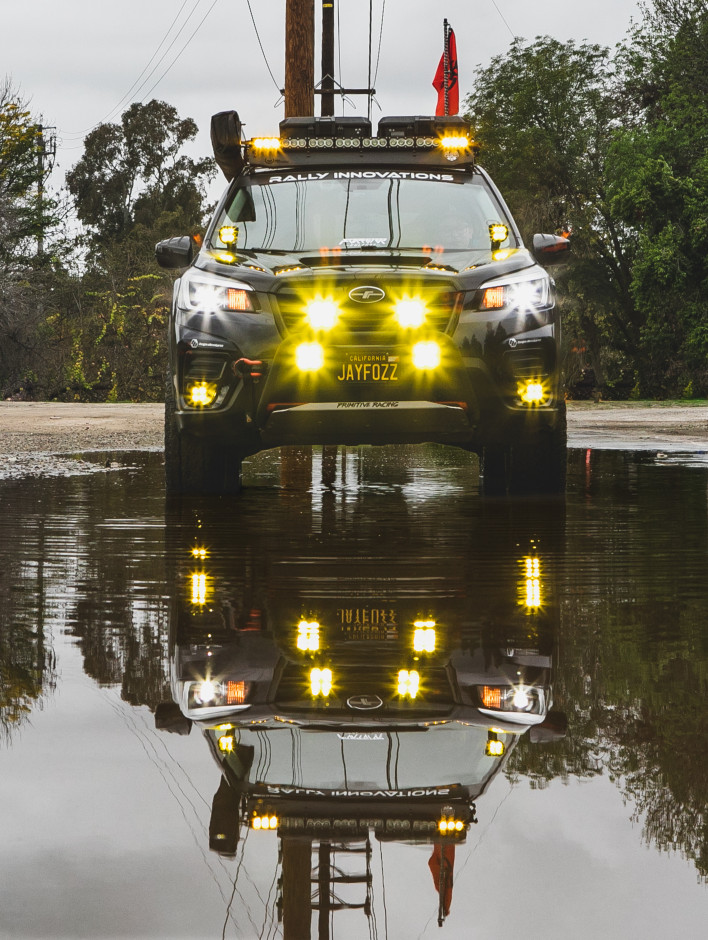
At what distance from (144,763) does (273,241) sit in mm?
5160

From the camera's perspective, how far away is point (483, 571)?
577 centimetres

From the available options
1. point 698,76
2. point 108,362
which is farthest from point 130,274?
point 698,76

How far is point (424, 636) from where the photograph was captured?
4422mm

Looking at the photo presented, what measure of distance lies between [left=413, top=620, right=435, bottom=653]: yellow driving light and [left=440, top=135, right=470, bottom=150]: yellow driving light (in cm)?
469

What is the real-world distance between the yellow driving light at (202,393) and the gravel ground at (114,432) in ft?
10.7

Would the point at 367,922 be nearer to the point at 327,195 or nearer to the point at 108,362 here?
the point at 327,195

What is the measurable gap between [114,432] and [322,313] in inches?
374

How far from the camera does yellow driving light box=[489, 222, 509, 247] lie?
794cm

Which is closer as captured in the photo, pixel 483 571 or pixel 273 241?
pixel 483 571

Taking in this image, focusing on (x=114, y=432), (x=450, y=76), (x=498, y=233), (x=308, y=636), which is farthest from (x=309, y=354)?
(x=450, y=76)

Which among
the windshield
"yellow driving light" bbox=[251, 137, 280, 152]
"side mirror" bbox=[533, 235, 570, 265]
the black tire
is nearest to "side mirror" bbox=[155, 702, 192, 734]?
the black tire

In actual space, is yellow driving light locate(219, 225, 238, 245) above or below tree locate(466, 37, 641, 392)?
below

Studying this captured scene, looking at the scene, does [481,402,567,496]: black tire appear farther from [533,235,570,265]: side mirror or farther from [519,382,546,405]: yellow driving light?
[533,235,570,265]: side mirror

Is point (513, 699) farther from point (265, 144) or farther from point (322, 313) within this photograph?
point (265, 144)
